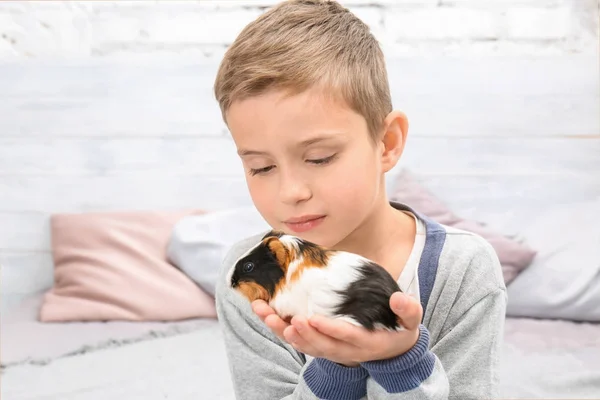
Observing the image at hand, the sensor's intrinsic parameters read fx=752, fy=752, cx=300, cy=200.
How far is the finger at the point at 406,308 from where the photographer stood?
57 cm

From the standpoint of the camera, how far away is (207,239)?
1.72m

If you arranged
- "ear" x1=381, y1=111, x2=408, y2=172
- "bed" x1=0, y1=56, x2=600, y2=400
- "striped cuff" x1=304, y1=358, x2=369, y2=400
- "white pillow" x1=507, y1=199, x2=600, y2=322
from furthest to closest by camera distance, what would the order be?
"bed" x1=0, y1=56, x2=600, y2=400
"white pillow" x1=507, y1=199, x2=600, y2=322
"ear" x1=381, y1=111, x2=408, y2=172
"striped cuff" x1=304, y1=358, x2=369, y2=400

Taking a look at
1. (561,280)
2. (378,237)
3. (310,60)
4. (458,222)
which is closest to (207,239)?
(458,222)

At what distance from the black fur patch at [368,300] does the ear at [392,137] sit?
8.6 inches

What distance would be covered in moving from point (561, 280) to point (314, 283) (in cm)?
120

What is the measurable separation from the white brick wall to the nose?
4.62 feet

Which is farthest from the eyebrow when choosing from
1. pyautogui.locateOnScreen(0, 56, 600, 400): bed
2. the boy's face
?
pyautogui.locateOnScreen(0, 56, 600, 400): bed

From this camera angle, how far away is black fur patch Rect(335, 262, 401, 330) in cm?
57

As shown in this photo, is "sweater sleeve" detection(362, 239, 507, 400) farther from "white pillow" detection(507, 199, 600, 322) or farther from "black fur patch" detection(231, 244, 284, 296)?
"white pillow" detection(507, 199, 600, 322)

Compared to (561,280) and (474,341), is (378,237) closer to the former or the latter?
(474,341)

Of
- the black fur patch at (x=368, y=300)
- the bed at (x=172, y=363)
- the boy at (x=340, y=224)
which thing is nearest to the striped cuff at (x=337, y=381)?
the boy at (x=340, y=224)

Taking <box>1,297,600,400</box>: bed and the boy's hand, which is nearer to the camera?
the boy's hand

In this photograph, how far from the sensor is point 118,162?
202 centimetres

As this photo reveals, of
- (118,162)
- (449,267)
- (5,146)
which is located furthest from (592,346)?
(5,146)
